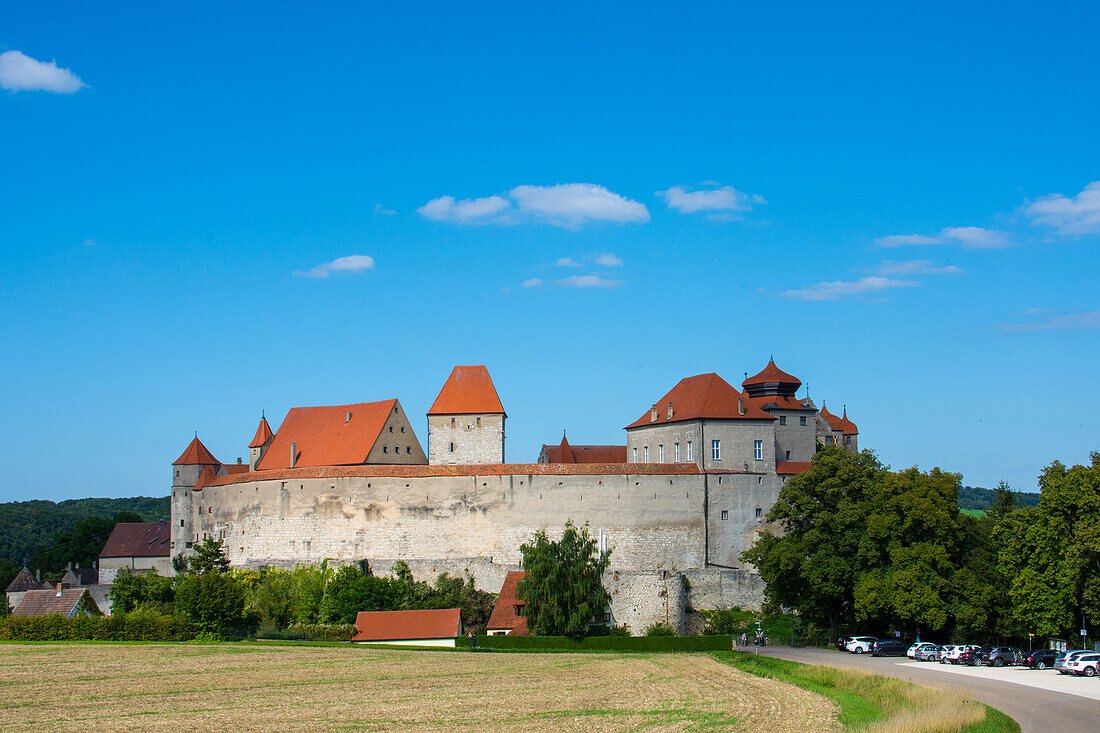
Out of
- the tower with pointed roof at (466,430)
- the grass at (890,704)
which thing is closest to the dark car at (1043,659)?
the grass at (890,704)

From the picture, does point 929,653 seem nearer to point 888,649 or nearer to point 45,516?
point 888,649

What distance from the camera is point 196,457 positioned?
79.9m

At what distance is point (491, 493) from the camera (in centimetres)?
6275

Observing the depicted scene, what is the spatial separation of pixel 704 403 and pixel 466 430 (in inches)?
602

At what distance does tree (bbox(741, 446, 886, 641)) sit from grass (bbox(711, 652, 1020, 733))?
43.8 feet

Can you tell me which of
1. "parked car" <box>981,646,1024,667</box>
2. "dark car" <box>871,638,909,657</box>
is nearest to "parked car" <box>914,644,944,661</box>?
"dark car" <box>871,638,909,657</box>

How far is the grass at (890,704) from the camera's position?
2364cm

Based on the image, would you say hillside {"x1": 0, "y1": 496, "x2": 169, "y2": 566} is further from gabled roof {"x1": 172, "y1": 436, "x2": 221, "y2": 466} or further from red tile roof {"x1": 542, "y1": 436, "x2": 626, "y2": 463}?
red tile roof {"x1": 542, "y1": 436, "x2": 626, "y2": 463}

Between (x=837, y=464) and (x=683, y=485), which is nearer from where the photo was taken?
(x=837, y=464)

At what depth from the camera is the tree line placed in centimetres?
4169

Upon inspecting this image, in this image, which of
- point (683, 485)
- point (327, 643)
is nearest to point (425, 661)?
point (327, 643)

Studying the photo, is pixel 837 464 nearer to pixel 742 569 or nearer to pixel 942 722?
pixel 742 569

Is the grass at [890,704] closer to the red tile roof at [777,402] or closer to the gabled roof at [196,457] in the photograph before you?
the red tile roof at [777,402]

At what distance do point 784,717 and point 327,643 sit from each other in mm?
27686
